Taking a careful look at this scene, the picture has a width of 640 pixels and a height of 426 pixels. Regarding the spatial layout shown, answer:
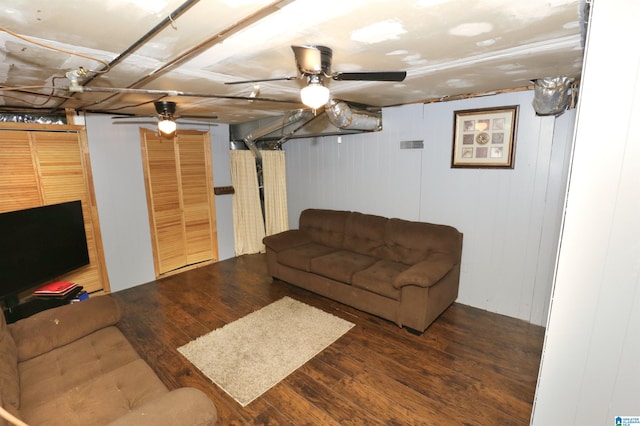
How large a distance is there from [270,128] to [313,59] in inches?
110

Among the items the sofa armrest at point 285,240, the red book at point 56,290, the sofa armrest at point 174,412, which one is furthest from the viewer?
the sofa armrest at point 285,240

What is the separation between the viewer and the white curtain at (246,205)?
16.7ft

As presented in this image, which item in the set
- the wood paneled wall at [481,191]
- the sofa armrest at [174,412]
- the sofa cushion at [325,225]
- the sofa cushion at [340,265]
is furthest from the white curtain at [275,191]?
the sofa armrest at [174,412]

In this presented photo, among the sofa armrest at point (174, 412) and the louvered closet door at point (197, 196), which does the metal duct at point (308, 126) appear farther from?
the sofa armrest at point (174, 412)

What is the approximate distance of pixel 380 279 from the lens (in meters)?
3.04

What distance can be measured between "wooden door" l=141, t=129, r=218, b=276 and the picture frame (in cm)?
370

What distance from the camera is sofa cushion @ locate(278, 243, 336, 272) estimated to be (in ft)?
12.2

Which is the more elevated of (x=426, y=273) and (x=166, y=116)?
(x=166, y=116)

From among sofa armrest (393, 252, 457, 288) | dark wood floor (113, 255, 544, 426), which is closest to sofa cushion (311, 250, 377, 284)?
dark wood floor (113, 255, 544, 426)

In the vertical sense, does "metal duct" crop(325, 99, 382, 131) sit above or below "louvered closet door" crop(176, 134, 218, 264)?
above

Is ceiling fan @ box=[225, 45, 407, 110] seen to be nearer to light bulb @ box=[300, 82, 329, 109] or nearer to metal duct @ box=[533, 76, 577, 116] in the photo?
light bulb @ box=[300, 82, 329, 109]

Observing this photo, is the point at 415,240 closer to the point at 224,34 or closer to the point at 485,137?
the point at 485,137

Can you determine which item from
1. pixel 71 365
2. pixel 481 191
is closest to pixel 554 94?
pixel 481 191

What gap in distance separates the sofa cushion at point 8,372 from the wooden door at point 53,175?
6.19ft
